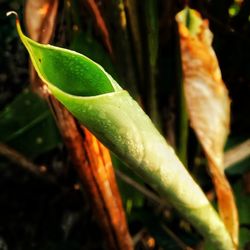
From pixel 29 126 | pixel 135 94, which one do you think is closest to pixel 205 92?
pixel 135 94

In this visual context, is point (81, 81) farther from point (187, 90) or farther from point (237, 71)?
point (237, 71)

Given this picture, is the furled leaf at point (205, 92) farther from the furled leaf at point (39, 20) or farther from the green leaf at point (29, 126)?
the green leaf at point (29, 126)

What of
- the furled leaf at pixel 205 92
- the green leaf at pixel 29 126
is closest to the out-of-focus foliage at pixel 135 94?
→ the green leaf at pixel 29 126

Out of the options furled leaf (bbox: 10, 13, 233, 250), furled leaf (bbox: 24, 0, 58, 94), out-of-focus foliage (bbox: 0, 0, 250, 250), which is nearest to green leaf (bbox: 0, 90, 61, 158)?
out-of-focus foliage (bbox: 0, 0, 250, 250)

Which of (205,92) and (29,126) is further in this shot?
(29,126)

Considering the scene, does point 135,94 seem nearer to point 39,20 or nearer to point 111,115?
point 39,20

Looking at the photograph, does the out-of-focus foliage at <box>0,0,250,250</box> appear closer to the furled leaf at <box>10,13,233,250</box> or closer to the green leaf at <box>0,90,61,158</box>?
the green leaf at <box>0,90,61,158</box>
